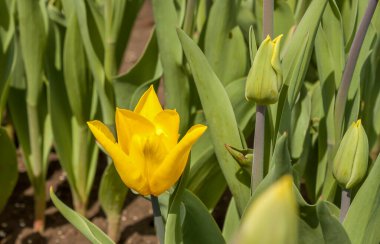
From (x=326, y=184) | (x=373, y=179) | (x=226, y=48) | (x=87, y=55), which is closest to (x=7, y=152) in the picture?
(x=87, y=55)

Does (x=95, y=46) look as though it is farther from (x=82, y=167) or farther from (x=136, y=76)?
(x=82, y=167)

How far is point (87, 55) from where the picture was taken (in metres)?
1.62

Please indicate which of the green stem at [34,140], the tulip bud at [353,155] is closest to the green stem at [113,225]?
Answer: the green stem at [34,140]

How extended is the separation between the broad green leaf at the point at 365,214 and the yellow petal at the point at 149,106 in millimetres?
309

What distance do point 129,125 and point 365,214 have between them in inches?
14.5

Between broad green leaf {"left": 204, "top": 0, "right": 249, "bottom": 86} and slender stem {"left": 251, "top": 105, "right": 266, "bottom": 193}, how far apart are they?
542mm

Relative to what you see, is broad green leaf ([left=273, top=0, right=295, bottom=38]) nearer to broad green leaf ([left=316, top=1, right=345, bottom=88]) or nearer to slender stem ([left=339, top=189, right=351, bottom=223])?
broad green leaf ([left=316, top=1, right=345, bottom=88])

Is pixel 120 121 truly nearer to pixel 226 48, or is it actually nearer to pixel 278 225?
pixel 278 225

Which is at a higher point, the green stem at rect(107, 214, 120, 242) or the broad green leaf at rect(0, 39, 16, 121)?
the broad green leaf at rect(0, 39, 16, 121)

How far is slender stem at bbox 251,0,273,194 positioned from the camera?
37.7 inches

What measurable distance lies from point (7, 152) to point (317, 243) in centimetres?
103

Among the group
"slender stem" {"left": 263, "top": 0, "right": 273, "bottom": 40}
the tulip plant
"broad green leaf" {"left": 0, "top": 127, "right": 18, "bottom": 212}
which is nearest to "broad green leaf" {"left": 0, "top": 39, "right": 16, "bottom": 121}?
the tulip plant

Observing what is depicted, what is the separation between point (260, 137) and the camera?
97 cm

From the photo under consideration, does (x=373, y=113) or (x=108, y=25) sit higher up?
(x=108, y=25)
